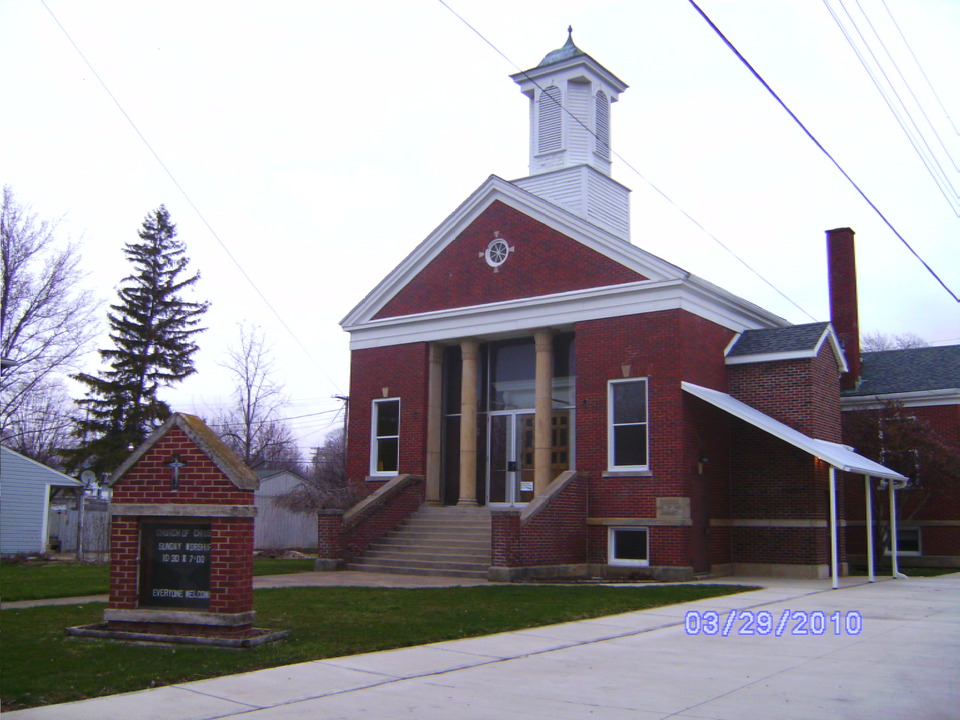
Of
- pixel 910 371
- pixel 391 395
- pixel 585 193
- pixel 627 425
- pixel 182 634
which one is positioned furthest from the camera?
pixel 910 371

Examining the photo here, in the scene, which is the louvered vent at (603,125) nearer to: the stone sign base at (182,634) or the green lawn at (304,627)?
the green lawn at (304,627)

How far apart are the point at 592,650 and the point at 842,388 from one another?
21172mm

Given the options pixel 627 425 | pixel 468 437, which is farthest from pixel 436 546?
pixel 627 425

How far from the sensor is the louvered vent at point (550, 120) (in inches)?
1029

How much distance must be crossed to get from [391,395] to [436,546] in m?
5.18

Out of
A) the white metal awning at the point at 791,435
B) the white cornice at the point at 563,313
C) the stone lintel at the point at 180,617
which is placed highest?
the white cornice at the point at 563,313

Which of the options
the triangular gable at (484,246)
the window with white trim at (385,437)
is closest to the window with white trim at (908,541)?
the triangular gable at (484,246)

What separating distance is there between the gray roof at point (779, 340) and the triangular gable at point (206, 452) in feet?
48.1

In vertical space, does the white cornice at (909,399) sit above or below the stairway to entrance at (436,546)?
above

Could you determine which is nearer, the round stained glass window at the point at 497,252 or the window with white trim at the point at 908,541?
the round stained glass window at the point at 497,252

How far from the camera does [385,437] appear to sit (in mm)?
25031

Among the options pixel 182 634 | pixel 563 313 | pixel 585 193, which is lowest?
pixel 182 634

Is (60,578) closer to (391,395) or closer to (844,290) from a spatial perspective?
(391,395)

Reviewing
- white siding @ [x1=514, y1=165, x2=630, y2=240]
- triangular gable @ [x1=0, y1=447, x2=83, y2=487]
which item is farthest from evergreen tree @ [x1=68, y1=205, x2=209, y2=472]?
white siding @ [x1=514, y1=165, x2=630, y2=240]
